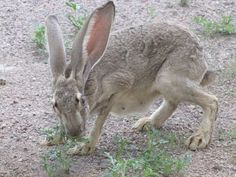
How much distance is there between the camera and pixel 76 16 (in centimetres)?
→ 789

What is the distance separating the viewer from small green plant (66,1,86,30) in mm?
7406

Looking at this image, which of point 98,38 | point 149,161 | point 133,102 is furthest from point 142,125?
point 98,38

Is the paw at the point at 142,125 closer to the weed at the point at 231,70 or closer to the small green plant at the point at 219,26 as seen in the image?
the weed at the point at 231,70

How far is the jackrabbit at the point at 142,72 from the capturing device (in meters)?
5.21

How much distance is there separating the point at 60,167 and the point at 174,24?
1581mm

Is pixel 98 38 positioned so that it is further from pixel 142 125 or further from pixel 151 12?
pixel 151 12

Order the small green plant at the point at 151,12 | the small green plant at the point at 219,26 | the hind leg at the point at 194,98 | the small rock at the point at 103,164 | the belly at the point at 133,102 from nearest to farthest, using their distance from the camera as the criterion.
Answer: the small rock at the point at 103,164 → the hind leg at the point at 194,98 → the belly at the point at 133,102 → the small green plant at the point at 219,26 → the small green plant at the point at 151,12

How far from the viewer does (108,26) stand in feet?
17.0

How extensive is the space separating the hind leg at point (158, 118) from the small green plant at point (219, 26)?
1961 mm

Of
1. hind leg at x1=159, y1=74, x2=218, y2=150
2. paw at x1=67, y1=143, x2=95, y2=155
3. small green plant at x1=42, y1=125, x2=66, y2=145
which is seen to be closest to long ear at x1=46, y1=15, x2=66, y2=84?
small green plant at x1=42, y1=125, x2=66, y2=145

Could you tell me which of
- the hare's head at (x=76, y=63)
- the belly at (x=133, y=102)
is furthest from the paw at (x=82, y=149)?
the hare's head at (x=76, y=63)

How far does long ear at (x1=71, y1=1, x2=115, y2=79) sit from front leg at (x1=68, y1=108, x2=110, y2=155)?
477 mm

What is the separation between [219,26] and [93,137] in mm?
2743

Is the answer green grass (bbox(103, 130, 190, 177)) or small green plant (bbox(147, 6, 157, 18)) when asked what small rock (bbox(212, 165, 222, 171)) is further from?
small green plant (bbox(147, 6, 157, 18))
